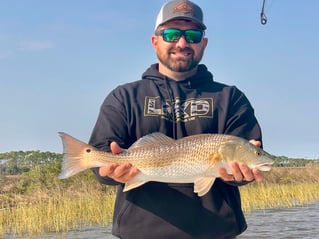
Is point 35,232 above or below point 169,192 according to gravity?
below

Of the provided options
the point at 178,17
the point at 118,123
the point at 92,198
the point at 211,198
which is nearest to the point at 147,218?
the point at 211,198

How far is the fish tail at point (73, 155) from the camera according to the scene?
3729 mm

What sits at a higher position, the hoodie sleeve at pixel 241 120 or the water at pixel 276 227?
the hoodie sleeve at pixel 241 120

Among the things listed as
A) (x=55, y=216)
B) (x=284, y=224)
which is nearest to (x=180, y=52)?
(x=55, y=216)

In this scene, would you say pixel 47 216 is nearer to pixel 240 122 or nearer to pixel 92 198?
pixel 92 198

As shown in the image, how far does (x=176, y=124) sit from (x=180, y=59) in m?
0.55

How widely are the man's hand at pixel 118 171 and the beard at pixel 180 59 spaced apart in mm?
889

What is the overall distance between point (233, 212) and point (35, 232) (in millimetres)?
12155

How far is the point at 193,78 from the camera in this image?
13.8 ft

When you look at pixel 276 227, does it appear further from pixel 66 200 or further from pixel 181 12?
pixel 181 12

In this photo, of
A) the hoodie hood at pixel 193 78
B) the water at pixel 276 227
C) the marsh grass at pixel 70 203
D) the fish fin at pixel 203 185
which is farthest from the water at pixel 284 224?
the fish fin at pixel 203 185

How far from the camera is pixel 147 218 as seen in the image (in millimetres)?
3799

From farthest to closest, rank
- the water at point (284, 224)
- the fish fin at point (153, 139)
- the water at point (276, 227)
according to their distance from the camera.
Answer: the water at point (284, 224)
the water at point (276, 227)
the fish fin at point (153, 139)

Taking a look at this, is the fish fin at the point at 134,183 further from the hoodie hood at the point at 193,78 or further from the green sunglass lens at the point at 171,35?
the green sunglass lens at the point at 171,35
